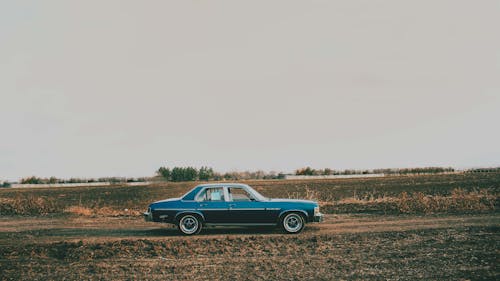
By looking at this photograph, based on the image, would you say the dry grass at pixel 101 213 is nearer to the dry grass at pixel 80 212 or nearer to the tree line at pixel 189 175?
the dry grass at pixel 80 212

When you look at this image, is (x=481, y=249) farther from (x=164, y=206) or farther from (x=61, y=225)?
(x=61, y=225)

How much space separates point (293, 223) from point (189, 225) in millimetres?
3021

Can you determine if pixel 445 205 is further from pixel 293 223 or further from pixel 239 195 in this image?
pixel 239 195

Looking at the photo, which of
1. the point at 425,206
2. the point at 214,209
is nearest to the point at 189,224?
the point at 214,209

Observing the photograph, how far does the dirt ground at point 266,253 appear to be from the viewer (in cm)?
965

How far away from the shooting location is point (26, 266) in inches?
421

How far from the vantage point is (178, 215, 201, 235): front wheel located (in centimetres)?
1423

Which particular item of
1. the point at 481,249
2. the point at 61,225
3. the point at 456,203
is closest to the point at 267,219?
the point at 481,249

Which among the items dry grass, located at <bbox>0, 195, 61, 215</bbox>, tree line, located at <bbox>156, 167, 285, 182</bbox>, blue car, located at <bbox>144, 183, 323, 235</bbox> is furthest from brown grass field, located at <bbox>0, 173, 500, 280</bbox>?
tree line, located at <bbox>156, 167, 285, 182</bbox>

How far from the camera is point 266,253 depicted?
37.2 ft

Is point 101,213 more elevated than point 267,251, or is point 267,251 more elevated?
point 101,213

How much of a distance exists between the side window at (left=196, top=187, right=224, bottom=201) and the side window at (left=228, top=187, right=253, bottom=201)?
0.87ft

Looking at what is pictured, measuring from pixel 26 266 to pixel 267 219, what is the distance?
6448 mm

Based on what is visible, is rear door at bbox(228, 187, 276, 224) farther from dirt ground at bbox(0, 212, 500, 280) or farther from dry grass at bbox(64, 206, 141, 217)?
dry grass at bbox(64, 206, 141, 217)
